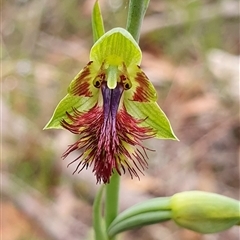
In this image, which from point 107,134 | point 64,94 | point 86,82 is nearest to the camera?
point 107,134

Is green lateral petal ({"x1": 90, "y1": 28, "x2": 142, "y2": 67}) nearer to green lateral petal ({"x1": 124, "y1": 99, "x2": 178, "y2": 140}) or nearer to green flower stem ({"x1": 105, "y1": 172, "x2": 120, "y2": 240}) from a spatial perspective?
green lateral petal ({"x1": 124, "y1": 99, "x2": 178, "y2": 140})

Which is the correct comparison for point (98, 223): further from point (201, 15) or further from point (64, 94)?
point (201, 15)

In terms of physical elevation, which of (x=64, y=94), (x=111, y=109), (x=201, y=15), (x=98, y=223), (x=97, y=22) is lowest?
(x=98, y=223)

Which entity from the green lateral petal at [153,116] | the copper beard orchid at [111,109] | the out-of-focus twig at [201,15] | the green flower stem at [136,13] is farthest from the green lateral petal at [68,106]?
the out-of-focus twig at [201,15]

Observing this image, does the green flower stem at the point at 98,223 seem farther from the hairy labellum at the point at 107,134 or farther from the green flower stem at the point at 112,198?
the hairy labellum at the point at 107,134

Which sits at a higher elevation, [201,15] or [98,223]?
[201,15]

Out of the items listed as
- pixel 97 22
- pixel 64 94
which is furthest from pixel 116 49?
pixel 64 94
